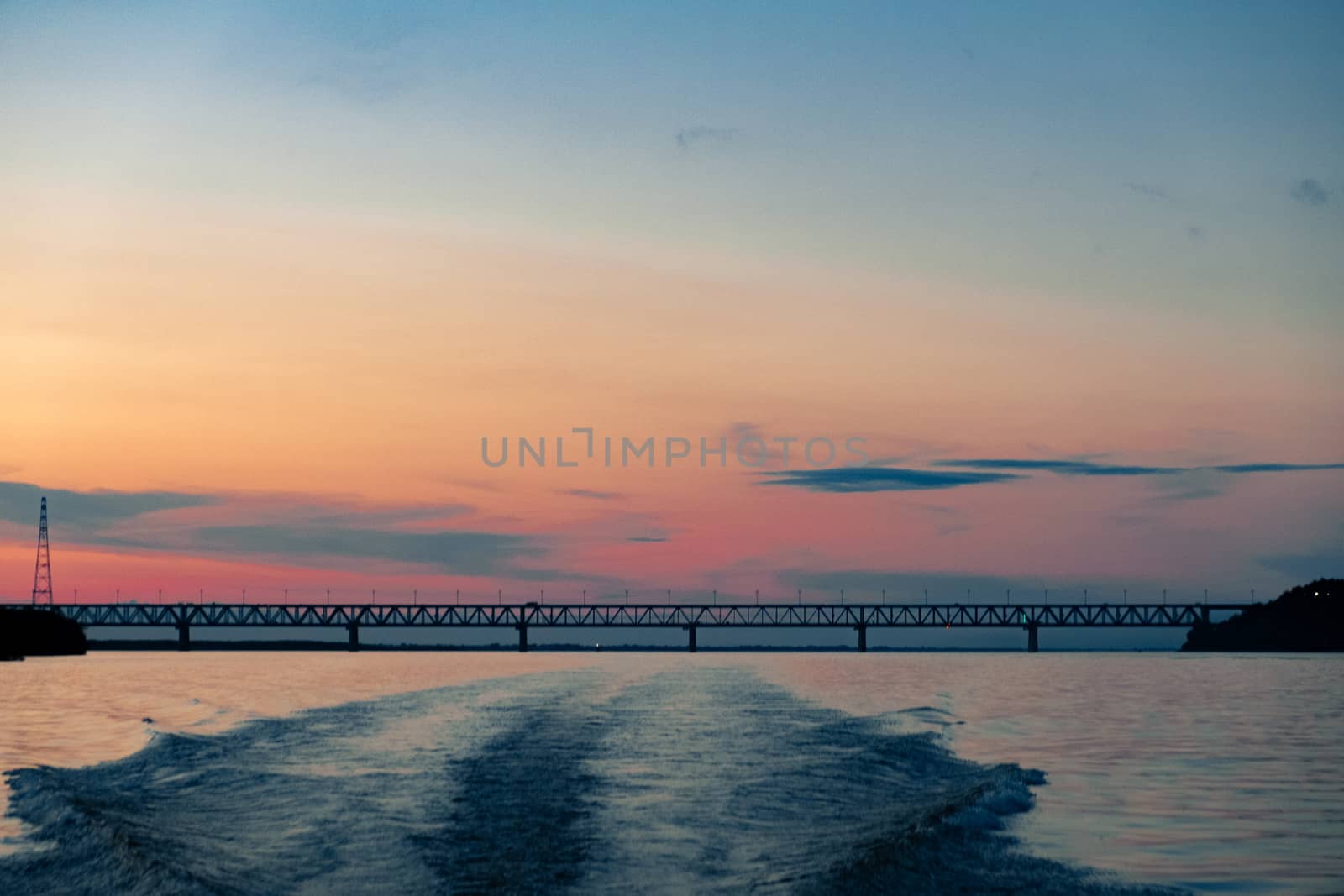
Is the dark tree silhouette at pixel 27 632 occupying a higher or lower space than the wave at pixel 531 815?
lower

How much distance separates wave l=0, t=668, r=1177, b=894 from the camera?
1989 centimetres

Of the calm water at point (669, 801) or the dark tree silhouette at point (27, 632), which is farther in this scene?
the dark tree silhouette at point (27, 632)

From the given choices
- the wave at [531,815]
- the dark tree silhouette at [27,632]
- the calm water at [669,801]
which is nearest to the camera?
the wave at [531,815]

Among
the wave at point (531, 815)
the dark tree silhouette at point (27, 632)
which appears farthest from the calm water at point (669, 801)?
the dark tree silhouette at point (27, 632)

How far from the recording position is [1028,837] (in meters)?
23.6

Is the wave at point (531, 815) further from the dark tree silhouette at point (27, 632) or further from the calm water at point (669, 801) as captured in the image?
the dark tree silhouette at point (27, 632)

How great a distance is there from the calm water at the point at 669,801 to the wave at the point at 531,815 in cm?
9

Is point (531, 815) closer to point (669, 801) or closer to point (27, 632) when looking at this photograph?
point (669, 801)

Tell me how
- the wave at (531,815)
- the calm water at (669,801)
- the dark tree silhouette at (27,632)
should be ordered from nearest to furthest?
1. the wave at (531,815)
2. the calm water at (669,801)
3. the dark tree silhouette at (27,632)

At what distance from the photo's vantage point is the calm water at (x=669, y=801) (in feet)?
66.2

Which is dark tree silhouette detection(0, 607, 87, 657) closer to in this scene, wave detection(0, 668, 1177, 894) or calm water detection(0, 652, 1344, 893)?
calm water detection(0, 652, 1344, 893)

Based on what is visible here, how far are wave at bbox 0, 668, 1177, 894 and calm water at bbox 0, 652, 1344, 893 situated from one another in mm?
94

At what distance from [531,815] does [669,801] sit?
3.22 meters

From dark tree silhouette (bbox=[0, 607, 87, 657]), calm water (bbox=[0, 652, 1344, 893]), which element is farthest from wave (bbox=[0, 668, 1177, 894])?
dark tree silhouette (bbox=[0, 607, 87, 657])
